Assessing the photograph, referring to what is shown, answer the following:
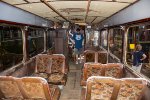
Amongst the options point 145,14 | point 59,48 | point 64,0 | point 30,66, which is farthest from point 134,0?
point 59,48

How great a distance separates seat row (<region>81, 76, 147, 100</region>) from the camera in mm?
3646

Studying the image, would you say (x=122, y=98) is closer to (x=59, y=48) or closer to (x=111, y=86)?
(x=111, y=86)

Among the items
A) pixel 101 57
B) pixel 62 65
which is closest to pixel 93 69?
pixel 62 65

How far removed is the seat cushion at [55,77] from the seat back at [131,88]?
7.85 feet

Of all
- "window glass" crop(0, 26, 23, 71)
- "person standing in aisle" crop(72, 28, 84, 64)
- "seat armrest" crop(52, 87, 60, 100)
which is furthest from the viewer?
"person standing in aisle" crop(72, 28, 84, 64)

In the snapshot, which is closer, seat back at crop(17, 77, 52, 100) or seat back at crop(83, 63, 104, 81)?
seat back at crop(17, 77, 52, 100)

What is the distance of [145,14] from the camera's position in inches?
199

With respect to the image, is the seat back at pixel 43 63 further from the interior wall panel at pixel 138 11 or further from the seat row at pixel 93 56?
the interior wall panel at pixel 138 11

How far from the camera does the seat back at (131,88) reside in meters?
3.65

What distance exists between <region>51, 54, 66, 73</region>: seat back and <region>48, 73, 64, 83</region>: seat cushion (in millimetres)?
167

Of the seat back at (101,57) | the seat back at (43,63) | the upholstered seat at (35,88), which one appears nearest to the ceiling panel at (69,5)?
the seat back at (43,63)

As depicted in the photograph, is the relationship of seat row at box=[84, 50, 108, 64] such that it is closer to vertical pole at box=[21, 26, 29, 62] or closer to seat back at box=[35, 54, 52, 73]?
seat back at box=[35, 54, 52, 73]

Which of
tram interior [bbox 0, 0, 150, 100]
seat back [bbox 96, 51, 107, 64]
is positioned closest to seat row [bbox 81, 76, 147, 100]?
tram interior [bbox 0, 0, 150, 100]

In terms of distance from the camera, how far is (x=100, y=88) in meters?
3.78
